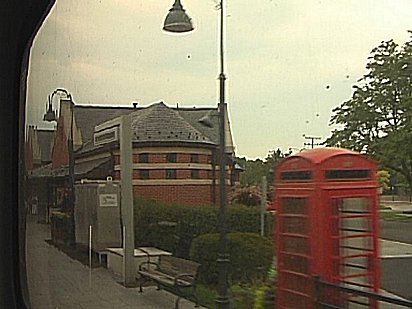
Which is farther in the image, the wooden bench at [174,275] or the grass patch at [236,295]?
the wooden bench at [174,275]

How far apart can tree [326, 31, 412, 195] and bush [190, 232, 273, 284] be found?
0.77 feet

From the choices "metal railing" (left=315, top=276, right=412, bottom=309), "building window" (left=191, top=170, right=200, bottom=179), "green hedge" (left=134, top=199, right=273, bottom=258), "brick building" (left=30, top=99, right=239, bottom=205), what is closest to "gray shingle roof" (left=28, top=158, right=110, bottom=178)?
"brick building" (left=30, top=99, right=239, bottom=205)

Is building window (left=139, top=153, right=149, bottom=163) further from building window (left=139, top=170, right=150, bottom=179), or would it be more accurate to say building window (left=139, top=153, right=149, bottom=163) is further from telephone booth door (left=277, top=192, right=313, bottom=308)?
telephone booth door (left=277, top=192, right=313, bottom=308)

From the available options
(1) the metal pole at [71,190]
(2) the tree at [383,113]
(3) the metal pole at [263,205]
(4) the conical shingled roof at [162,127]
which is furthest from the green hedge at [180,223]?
(1) the metal pole at [71,190]

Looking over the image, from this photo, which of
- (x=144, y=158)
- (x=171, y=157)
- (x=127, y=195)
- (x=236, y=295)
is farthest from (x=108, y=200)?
(x=236, y=295)

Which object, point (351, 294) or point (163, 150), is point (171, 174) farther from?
point (351, 294)

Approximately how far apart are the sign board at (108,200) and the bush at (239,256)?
42 centimetres

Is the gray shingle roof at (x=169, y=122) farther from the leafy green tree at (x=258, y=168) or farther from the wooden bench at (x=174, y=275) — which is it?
the wooden bench at (x=174, y=275)

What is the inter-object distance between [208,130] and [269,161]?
0.65 feet

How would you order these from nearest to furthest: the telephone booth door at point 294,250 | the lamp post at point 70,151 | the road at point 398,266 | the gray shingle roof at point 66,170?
1. the road at point 398,266
2. the telephone booth door at point 294,250
3. the gray shingle roof at point 66,170
4. the lamp post at point 70,151

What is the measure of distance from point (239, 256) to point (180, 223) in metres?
0.21

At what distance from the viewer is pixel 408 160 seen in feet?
2.93

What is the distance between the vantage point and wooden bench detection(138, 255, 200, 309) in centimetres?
137

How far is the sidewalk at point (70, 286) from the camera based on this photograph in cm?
161
